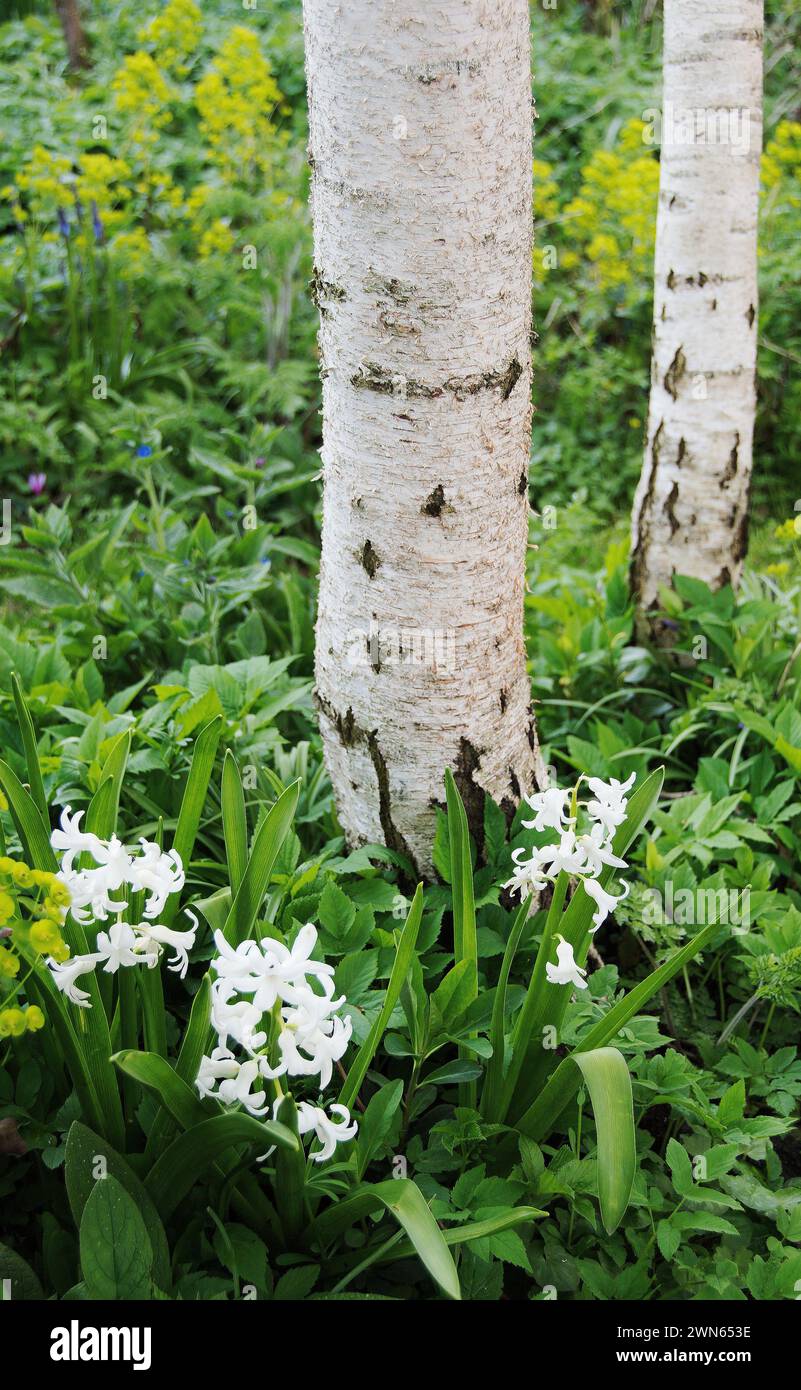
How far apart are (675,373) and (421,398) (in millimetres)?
1299

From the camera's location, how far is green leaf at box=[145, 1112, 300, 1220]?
1208mm

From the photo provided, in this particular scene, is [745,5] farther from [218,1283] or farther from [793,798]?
[218,1283]

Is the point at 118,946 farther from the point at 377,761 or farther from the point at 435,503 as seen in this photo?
the point at 435,503

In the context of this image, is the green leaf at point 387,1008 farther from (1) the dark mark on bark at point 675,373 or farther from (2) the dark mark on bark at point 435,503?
(1) the dark mark on bark at point 675,373

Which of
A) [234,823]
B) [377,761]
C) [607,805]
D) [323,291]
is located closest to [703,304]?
[323,291]

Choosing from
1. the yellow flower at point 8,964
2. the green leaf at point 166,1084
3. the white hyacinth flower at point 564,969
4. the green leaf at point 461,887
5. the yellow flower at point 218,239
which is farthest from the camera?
the yellow flower at point 218,239

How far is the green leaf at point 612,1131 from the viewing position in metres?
1.29

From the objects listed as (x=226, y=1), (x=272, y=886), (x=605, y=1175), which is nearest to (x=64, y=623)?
(x=272, y=886)

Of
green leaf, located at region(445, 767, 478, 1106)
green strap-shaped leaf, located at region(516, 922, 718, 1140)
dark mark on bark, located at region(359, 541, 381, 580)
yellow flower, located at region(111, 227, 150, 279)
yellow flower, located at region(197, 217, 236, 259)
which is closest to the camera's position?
green strap-shaped leaf, located at region(516, 922, 718, 1140)

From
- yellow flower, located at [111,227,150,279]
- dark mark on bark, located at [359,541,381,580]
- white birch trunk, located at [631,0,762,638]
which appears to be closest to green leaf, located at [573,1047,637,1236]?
dark mark on bark, located at [359,541,381,580]

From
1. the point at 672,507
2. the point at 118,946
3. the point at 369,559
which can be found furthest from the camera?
the point at 672,507

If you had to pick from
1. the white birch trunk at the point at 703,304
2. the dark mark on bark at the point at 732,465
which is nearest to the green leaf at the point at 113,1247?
the white birch trunk at the point at 703,304

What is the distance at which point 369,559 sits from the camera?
Result: 1748mm

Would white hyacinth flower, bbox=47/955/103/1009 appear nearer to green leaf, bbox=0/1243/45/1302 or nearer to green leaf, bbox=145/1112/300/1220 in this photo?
green leaf, bbox=145/1112/300/1220
